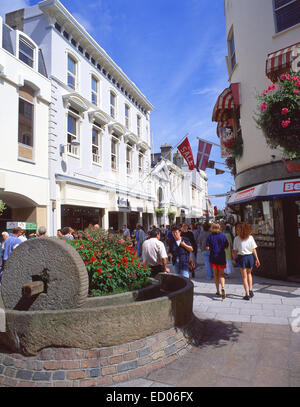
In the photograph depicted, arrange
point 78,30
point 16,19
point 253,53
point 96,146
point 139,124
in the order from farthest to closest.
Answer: point 139,124 → point 96,146 → point 78,30 → point 16,19 → point 253,53

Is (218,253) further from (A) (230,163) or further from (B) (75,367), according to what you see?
(A) (230,163)

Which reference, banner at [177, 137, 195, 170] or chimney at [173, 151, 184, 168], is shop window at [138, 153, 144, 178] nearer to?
banner at [177, 137, 195, 170]

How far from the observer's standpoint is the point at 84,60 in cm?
1562

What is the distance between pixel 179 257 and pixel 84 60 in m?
13.9

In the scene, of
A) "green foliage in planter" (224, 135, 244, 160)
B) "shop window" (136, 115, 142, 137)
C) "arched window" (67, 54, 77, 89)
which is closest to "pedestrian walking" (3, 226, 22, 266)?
"green foliage in planter" (224, 135, 244, 160)

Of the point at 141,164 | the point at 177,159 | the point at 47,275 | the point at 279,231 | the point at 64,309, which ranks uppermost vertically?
the point at 177,159

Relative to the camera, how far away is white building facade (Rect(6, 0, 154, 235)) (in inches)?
512

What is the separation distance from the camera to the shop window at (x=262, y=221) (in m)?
8.20

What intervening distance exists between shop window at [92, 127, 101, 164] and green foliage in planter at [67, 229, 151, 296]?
40.2ft

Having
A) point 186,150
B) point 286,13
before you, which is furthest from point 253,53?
point 186,150

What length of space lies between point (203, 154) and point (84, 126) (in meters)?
6.78

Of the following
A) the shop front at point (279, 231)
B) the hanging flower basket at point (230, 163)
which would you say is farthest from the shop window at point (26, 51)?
the shop front at point (279, 231)

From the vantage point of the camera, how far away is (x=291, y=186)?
24.2ft

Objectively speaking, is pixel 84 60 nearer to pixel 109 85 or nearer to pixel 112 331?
pixel 109 85
